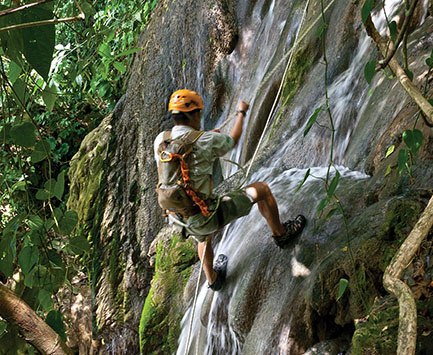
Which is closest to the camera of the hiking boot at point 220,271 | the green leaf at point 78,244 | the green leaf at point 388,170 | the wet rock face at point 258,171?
the green leaf at point 78,244

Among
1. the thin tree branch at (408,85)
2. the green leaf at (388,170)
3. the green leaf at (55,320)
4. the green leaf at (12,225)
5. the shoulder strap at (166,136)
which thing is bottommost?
the green leaf at (388,170)

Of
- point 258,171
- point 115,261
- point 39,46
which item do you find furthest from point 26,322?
point 115,261

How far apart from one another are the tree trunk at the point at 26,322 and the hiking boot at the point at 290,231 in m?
2.35

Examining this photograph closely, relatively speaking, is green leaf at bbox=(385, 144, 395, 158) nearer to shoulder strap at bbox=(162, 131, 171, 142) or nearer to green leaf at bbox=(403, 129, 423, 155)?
green leaf at bbox=(403, 129, 423, 155)

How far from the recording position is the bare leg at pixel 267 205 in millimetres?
3975

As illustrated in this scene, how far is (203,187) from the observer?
12.6 feet

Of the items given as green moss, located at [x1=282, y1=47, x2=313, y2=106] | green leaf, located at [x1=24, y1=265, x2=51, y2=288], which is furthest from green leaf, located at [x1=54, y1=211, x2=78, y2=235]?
green moss, located at [x1=282, y1=47, x2=313, y2=106]

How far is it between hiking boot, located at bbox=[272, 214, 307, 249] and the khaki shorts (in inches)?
13.1

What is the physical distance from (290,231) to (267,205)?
0.88ft

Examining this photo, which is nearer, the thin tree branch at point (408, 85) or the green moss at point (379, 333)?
the thin tree branch at point (408, 85)

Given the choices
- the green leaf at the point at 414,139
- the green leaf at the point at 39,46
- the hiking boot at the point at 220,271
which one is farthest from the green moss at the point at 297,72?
the green leaf at the point at 39,46

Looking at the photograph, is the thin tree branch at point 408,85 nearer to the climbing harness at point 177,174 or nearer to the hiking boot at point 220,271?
the climbing harness at point 177,174

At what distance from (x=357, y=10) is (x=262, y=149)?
170cm

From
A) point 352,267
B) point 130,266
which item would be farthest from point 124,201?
point 352,267
